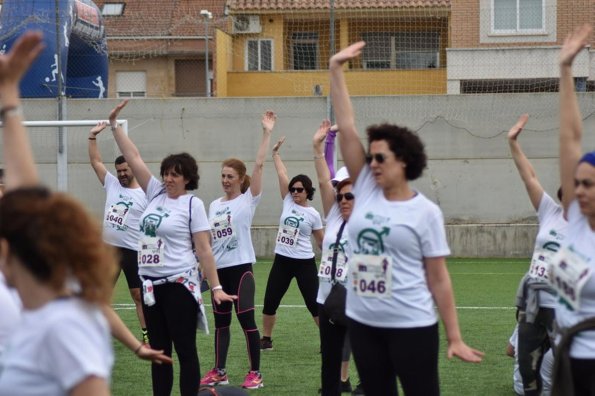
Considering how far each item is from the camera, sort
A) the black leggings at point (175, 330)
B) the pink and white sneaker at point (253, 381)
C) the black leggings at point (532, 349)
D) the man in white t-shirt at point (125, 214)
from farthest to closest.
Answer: the man in white t-shirt at point (125, 214), the pink and white sneaker at point (253, 381), the black leggings at point (532, 349), the black leggings at point (175, 330)

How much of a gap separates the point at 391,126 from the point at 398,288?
0.92m

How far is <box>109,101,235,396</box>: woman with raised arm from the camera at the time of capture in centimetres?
730

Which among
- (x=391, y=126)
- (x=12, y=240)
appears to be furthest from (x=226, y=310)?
(x=12, y=240)

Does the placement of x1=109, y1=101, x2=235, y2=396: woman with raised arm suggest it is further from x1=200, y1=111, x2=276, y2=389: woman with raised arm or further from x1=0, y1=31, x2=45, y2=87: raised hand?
x1=0, y1=31, x2=45, y2=87: raised hand

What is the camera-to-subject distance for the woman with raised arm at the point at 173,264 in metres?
7.30

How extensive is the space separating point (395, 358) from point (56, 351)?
2.60 metres

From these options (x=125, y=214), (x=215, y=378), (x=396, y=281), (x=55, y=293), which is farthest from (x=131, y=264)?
(x=55, y=293)

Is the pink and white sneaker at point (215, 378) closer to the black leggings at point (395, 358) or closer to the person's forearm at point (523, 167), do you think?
the person's forearm at point (523, 167)

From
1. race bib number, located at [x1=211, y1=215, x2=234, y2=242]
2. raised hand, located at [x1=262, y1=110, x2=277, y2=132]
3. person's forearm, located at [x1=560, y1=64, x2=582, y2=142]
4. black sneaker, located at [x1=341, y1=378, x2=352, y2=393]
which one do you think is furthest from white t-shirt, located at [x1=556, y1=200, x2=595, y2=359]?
race bib number, located at [x1=211, y1=215, x2=234, y2=242]

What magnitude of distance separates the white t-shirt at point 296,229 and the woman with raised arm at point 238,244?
946mm

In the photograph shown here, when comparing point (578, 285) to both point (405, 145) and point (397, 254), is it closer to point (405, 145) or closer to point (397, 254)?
point (397, 254)

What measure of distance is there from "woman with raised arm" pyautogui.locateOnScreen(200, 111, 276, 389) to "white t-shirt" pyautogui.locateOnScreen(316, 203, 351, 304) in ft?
5.82

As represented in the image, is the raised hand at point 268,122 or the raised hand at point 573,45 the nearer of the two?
the raised hand at point 573,45

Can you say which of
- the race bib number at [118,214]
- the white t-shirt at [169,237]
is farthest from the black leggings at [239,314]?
the race bib number at [118,214]
